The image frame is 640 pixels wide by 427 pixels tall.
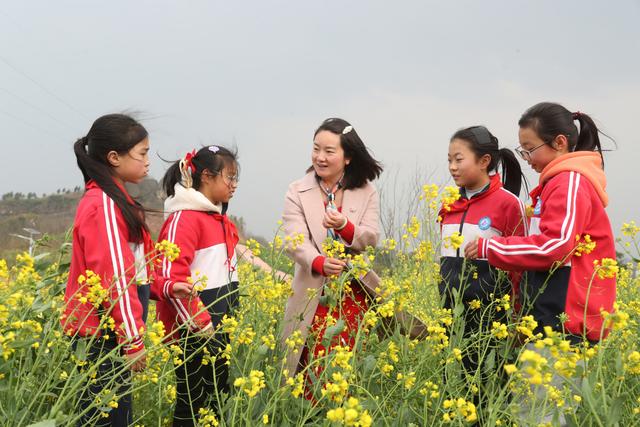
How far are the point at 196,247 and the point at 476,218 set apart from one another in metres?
1.25

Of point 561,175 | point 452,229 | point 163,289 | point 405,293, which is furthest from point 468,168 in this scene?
point 163,289

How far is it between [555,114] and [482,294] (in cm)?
82

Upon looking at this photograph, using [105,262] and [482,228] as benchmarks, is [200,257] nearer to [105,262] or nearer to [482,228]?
[105,262]

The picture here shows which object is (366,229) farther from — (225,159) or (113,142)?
(113,142)

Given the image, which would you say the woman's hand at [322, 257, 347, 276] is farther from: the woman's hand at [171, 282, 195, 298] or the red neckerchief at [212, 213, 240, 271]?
the woman's hand at [171, 282, 195, 298]

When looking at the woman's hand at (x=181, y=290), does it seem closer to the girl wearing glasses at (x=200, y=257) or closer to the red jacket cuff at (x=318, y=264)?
the girl wearing glasses at (x=200, y=257)

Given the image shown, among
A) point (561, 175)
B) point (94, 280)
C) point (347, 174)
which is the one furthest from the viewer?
point (347, 174)

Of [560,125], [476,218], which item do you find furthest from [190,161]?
[560,125]

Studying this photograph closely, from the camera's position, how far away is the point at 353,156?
10.2 feet

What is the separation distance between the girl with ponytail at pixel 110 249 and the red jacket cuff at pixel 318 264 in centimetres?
63

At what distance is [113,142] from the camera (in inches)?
93.6

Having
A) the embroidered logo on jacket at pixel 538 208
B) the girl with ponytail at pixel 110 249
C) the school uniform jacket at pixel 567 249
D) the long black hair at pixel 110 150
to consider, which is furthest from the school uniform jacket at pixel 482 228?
the long black hair at pixel 110 150

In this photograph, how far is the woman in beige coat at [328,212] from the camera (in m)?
2.84

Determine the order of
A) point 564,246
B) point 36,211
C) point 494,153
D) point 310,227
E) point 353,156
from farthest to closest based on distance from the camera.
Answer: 1. point 36,211
2. point 353,156
3. point 310,227
4. point 494,153
5. point 564,246
